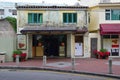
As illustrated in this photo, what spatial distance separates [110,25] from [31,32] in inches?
366

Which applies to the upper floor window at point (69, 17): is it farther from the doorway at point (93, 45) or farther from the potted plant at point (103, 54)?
the potted plant at point (103, 54)

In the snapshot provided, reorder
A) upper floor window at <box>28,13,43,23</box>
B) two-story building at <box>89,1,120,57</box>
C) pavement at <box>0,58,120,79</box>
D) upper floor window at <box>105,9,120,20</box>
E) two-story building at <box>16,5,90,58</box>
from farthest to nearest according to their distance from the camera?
1. upper floor window at <box>105,9,120,20</box>
2. two-story building at <box>89,1,120,57</box>
3. upper floor window at <box>28,13,43,23</box>
4. two-story building at <box>16,5,90,58</box>
5. pavement at <box>0,58,120,79</box>

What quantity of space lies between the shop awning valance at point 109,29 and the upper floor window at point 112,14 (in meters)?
1.13

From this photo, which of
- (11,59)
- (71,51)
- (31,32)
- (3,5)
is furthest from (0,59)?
(3,5)

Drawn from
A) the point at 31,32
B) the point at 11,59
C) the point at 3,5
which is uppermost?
the point at 3,5

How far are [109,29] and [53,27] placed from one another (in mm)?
6507

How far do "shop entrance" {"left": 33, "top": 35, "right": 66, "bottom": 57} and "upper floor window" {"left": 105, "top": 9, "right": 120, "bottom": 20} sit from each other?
230 inches

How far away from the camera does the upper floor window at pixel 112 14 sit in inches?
1821

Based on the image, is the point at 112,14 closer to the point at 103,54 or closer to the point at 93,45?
the point at 93,45

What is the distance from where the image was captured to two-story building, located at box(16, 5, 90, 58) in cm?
4566

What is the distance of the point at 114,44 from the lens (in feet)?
152

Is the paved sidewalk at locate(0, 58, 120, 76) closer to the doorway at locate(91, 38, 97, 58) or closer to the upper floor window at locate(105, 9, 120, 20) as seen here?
the doorway at locate(91, 38, 97, 58)

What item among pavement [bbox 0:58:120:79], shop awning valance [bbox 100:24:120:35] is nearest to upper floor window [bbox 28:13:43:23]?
shop awning valance [bbox 100:24:120:35]

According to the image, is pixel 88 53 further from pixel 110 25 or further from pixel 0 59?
pixel 0 59
